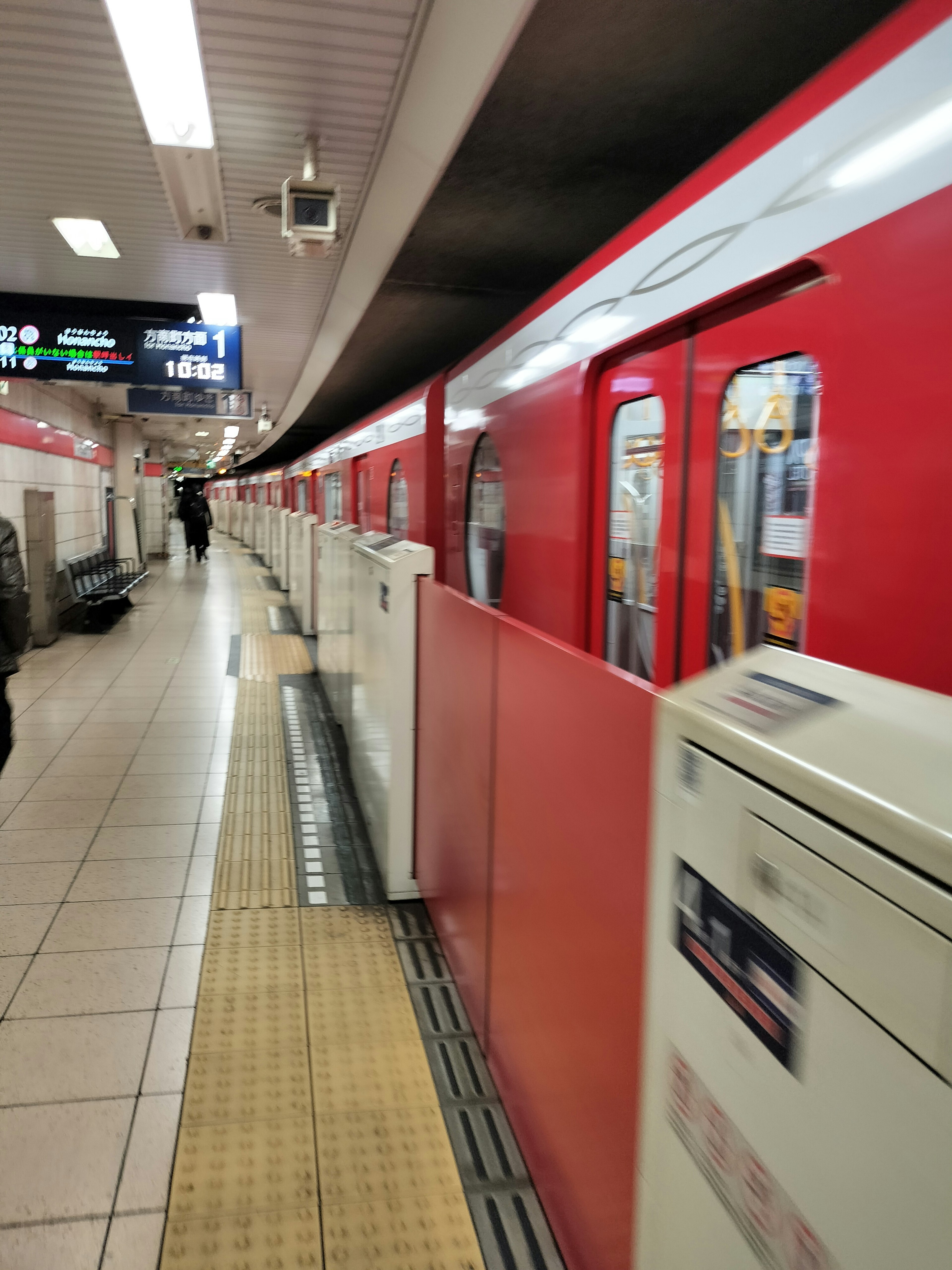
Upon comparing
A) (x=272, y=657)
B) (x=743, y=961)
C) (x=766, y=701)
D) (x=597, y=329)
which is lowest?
(x=272, y=657)

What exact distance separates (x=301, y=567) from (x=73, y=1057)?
8198 mm

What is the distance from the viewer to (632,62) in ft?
9.26

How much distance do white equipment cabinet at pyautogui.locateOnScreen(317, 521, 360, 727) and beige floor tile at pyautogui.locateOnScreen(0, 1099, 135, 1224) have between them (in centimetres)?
292

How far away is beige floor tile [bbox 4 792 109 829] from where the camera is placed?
4.20 meters

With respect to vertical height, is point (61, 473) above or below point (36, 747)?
above

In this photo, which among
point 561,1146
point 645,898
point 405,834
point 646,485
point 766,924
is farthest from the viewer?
point 405,834

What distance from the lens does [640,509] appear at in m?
2.28

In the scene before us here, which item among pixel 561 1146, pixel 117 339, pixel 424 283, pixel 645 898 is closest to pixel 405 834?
pixel 561 1146

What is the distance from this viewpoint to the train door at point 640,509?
2008mm

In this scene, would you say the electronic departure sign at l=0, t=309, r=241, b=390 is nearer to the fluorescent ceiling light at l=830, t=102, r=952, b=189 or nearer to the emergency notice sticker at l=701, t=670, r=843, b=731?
the fluorescent ceiling light at l=830, t=102, r=952, b=189

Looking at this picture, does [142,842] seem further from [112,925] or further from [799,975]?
[799,975]

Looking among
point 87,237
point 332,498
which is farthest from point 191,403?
point 87,237

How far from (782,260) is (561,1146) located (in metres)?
1.83

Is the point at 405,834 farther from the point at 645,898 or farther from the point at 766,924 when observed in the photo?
the point at 766,924
